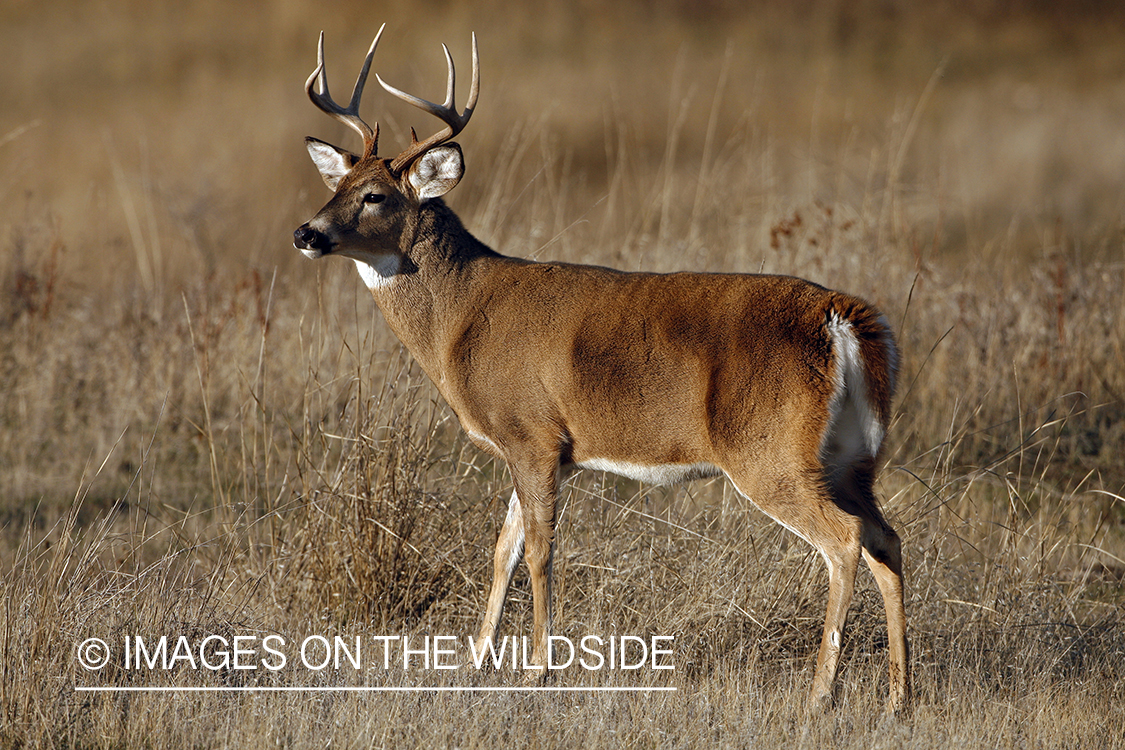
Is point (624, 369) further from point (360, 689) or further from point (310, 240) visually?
point (360, 689)

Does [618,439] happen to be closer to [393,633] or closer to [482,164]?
[393,633]

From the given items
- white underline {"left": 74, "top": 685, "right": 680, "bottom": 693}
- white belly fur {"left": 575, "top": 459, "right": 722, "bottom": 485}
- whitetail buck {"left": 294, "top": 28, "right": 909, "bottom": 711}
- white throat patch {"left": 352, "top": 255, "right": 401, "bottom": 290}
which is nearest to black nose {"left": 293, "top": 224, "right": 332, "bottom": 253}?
whitetail buck {"left": 294, "top": 28, "right": 909, "bottom": 711}

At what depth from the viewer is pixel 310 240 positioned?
4559 mm

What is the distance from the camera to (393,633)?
5.09 m

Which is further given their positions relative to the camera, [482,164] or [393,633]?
[482,164]

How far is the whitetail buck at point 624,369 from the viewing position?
4.21 metres

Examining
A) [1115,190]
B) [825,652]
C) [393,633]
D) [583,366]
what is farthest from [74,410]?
[1115,190]

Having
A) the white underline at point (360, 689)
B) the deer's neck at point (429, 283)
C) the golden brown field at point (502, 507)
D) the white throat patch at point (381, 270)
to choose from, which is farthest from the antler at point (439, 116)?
the white underline at point (360, 689)

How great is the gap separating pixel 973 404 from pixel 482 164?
10.1m

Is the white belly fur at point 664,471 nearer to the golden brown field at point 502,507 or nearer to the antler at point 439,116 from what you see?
the golden brown field at point 502,507

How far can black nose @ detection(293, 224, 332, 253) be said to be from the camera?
14.9 ft

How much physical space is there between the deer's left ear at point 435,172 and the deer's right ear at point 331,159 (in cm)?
31

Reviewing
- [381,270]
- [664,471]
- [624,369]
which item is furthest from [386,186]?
[664,471]

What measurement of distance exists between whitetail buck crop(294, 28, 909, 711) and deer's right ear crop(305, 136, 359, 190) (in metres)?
0.01
